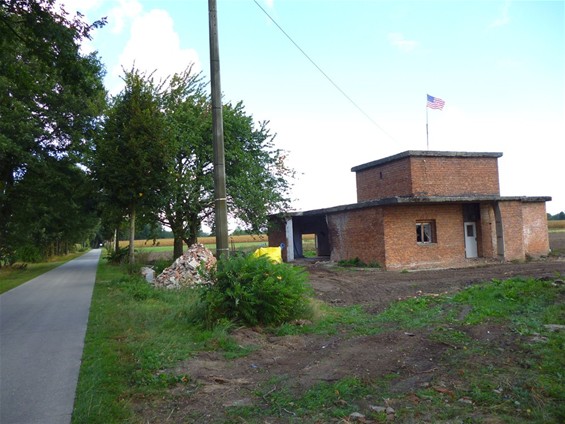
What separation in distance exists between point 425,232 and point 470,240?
9.41ft

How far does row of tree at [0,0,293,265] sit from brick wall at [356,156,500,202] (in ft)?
20.5

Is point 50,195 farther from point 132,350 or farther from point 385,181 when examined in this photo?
point 132,350

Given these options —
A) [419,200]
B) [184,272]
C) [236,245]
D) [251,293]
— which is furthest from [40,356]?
[236,245]

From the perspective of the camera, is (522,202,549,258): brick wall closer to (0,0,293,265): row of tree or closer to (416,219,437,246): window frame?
(416,219,437,246): window frame

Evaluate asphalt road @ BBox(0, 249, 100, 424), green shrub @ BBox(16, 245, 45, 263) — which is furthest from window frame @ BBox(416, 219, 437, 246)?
green shrub @ BBox(16, 245, 45, 263)

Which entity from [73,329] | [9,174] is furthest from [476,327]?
[9,174]

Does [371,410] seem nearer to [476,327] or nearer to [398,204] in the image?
[476,327]

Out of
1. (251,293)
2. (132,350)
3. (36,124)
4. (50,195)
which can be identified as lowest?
(132,350)

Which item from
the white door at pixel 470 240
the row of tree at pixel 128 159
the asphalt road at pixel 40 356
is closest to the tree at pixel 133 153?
the row of tree at pixel 128 159

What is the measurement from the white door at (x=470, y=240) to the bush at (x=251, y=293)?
17.1 metres

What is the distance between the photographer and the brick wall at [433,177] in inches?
885

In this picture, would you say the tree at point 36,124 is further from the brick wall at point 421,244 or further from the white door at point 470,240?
the white door at point 470,240

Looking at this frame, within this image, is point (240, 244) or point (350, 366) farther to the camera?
point (240, 244)

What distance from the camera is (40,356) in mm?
6883
